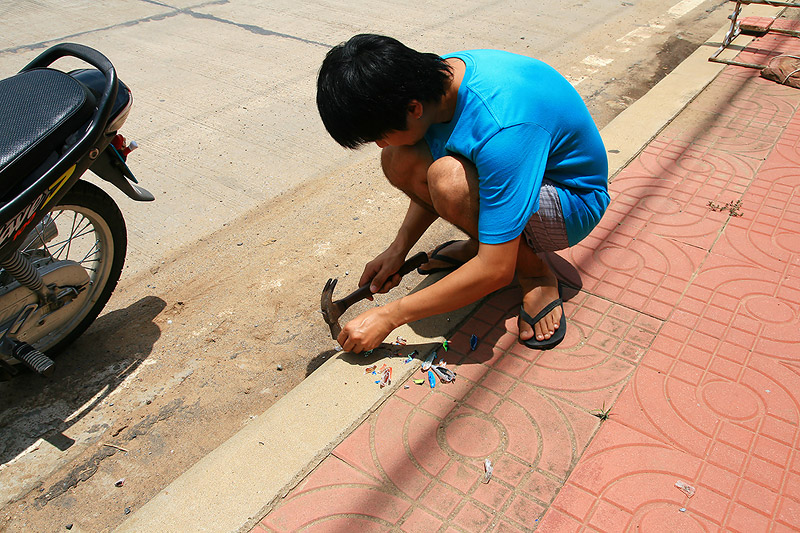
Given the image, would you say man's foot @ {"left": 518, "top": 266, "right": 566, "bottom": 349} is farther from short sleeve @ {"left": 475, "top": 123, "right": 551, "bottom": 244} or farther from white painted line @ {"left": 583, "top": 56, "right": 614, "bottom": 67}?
white painted line @ {"left": 583, "top": 56, "right": 614, "bottom": 67}

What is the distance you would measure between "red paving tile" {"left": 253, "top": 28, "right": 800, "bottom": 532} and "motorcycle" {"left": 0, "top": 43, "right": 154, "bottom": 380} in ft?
4.20

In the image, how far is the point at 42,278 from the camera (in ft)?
7.91

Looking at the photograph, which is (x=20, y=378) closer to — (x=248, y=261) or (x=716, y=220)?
(x=248, y=261)

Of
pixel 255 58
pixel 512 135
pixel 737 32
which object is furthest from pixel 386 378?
pixel 737 32

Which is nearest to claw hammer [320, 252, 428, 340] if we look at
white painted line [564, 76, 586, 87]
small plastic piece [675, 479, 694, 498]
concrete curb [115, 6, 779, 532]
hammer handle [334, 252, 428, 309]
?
hammer handle [334, 252, 428, 309]

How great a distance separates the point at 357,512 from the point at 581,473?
0.68 meters

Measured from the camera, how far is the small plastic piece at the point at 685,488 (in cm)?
180

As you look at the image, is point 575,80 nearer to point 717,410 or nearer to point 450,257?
point 450,257

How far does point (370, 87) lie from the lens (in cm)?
181

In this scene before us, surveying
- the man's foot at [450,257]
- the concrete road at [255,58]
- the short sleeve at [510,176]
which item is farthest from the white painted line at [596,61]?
the short sleeve at [510,176]

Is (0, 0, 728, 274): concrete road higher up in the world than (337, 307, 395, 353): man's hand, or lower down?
lower down

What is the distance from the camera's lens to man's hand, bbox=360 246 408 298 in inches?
98.7

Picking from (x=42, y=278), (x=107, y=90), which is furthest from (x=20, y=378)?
(x=107, y=90)

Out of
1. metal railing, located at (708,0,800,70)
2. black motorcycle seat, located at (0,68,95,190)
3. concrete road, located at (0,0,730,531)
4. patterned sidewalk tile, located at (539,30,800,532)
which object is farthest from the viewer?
metal railing, located at (708,0,800,70)
